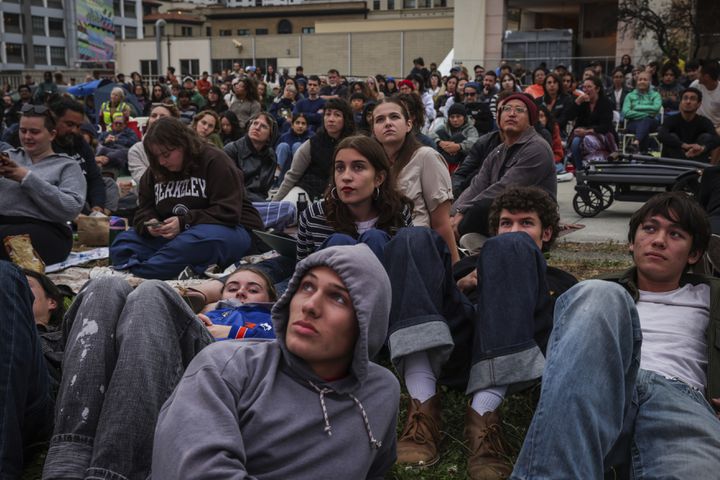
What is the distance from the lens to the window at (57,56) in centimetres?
7925

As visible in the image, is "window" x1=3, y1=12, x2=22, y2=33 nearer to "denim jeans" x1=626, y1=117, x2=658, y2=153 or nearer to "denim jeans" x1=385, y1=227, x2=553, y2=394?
"denim jeans" x1=626, y1=117, x2=658, y2=153

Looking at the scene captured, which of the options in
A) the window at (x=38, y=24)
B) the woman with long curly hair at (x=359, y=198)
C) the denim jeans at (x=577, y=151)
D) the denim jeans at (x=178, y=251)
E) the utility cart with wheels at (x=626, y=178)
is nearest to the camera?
the woman with long curly hair at (x=359, y=198)

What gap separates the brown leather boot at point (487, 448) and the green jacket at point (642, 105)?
40.2 ft

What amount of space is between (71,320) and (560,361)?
5.86ft

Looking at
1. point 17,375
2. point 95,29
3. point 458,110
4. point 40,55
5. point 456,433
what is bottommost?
point 456,433

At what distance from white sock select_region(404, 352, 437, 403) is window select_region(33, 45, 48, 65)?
8294 cm

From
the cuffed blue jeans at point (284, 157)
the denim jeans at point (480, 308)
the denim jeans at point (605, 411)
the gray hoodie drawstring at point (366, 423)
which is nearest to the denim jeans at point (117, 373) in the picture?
the gray hoodie drawstring at point (366, 423)

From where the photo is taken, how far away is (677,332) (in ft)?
10.1

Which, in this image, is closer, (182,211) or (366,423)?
(366,423)

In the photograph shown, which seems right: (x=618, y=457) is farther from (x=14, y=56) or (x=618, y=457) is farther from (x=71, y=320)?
(x=14, y=56)

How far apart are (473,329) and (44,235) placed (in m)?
4.07

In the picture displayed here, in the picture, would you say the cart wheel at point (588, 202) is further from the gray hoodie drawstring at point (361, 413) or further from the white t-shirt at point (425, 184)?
the gray hoodie drawstring at point (361, 413)

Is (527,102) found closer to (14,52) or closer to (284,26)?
(284,26)

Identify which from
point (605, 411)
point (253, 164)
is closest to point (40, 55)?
point (253, 164)
